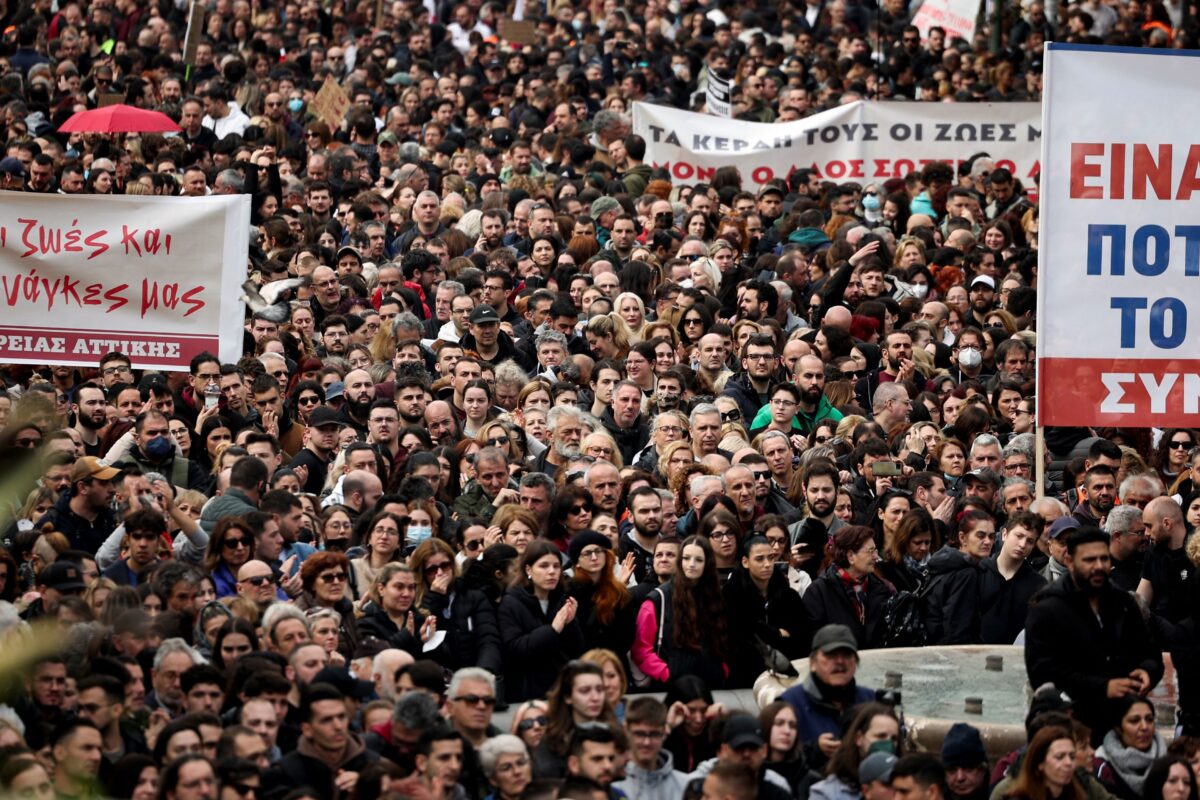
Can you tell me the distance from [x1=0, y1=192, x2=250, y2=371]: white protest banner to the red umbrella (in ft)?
17.4

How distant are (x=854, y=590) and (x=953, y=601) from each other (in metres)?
0.53

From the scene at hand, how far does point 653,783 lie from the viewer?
10.5 m

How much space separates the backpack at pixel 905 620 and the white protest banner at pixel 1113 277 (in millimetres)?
1171

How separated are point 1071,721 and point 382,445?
580cm

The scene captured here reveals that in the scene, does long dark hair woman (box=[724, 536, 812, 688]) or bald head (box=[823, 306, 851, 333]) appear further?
bald head (box=[823, 306, 851, 333])

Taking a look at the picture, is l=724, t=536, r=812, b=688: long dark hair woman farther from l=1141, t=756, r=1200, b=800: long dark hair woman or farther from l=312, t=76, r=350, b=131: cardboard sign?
l=312, t=76, r=350, b=131: cardboard sign

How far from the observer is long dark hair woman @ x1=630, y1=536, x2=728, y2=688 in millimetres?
12172

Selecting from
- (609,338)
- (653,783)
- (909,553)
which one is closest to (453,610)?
(653,783)

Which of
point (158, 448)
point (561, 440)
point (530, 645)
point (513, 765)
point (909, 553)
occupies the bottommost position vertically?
point (513, 765)

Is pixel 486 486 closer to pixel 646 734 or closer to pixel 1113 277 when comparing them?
pixel 1113 277

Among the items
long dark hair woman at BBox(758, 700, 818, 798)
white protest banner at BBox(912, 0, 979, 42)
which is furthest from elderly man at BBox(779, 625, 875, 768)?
white protest banner at BBox(912, 0, 979, 42)

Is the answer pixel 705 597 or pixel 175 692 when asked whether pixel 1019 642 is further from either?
pixel 175 692

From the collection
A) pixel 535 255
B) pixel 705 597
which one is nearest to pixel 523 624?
pixel 705 597

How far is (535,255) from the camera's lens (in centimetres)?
1964
